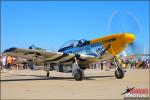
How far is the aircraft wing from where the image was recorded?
18766mm

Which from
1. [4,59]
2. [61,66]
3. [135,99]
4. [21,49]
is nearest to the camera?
[135,99]

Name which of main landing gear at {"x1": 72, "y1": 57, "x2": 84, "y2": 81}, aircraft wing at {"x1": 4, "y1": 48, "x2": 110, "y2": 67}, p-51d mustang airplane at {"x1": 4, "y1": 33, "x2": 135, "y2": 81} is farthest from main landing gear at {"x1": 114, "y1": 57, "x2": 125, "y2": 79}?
main landing gear at {"x1": 72, "y1": 57, "x2": 84, "y2": 81}

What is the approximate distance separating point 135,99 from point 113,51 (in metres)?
10.7

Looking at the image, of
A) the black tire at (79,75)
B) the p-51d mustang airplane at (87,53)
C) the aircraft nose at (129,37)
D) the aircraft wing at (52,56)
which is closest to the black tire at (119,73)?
the p-51d mustang airplane at (87,53)

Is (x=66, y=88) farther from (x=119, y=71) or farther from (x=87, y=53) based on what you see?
(x=119, y=71)

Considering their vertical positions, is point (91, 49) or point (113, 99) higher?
point (91, 49)

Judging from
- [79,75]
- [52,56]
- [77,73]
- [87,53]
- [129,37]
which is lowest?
[79,75]

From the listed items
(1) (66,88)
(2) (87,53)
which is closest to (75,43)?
(2) (87,53)

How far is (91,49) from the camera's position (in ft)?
66.5

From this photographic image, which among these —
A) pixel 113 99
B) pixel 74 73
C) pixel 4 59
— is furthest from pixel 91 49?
pixel 4 59

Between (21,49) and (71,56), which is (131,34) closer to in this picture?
(71,56)

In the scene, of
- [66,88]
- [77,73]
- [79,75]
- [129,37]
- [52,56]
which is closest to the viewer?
[66,88]

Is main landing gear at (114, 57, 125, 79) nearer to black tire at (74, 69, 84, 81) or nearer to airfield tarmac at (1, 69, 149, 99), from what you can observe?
airfield tarmac at (1, 69, 149, 99)

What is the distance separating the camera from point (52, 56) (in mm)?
20016
